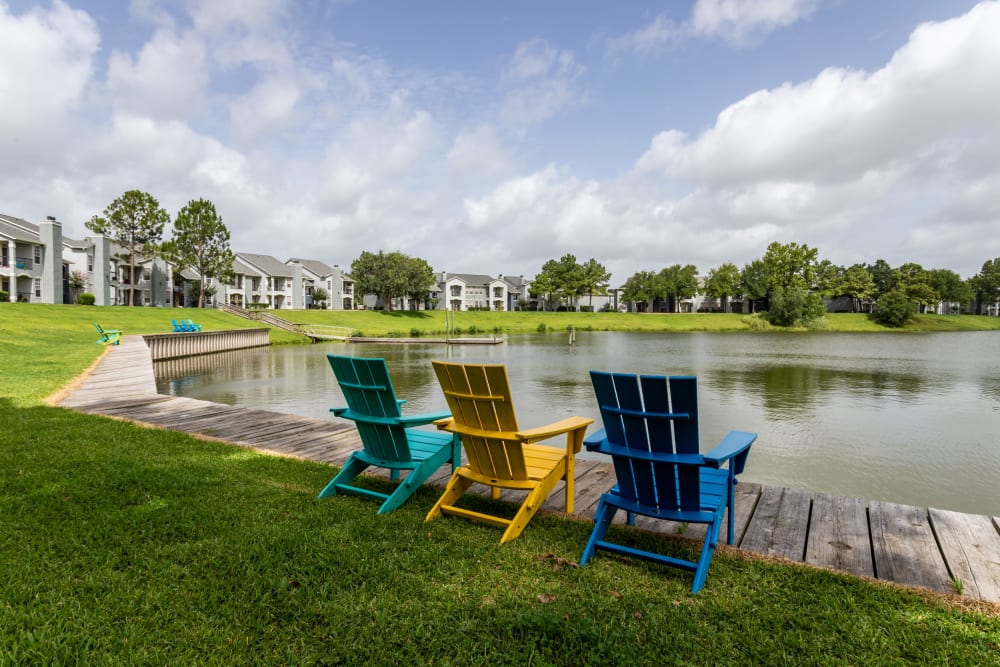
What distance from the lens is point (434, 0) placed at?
1375cm

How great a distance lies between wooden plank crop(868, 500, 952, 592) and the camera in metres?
3.34

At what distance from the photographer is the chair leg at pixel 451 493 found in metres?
4.15

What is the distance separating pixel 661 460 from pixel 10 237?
185 feet

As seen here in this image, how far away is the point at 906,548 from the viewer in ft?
12.3

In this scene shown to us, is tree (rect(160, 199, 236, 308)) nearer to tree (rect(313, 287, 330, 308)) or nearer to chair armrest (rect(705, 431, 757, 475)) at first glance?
tree (rect(313, 287, 330, 308))

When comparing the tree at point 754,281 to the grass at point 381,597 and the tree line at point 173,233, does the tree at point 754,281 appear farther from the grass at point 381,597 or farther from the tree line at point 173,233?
the grass at point 381,597

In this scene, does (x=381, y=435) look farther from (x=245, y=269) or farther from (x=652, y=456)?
(x=245, y=269)

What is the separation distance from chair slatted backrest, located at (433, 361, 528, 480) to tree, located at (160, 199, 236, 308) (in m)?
62.1

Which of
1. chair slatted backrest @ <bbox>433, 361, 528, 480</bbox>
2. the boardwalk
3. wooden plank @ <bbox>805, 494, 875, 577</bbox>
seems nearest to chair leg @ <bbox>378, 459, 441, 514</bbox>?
chair slatted backrest @ <bbox>433, 361, 528, 480</bbox>

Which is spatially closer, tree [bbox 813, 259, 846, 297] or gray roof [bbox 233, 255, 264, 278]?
gray roof [bbox 233, 255, 264, 278]

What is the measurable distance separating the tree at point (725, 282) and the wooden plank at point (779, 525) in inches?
3892

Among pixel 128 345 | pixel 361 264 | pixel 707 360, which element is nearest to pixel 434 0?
pixel 128 345

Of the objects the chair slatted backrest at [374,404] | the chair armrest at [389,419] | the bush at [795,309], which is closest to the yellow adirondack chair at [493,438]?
the chair armrest at [389,419]

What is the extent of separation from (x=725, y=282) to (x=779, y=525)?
100m
